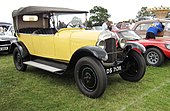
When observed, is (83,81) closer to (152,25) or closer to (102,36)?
(102,36)

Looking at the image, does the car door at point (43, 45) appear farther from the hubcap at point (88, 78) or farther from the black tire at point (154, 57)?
the black tire at point (154, 57)

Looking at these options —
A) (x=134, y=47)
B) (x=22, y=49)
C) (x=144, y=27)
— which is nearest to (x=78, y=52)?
(x=134, y=47)

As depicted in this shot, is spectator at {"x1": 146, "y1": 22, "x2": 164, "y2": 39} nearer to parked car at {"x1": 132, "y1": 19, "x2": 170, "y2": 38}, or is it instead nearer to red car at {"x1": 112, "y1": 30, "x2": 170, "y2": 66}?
parked car at {"x1": 132, "y1": 19, "x2": 170, "y2": 38}

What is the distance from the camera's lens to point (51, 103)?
3.79 m

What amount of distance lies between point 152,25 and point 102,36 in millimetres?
3797

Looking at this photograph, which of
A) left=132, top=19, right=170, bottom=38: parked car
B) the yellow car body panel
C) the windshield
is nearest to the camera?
the yellow car body panel

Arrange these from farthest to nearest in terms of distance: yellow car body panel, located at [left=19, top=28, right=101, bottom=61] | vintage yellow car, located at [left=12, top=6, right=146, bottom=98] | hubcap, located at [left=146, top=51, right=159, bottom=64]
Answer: hubcap, located at [left=146, top=51, right=159, bottom=64] < yellow car body panel, located at [left=19, top=28, right=101, bottom=61] < vintage yellow car, located at [left=12, top=6, right=146, bottom=98]

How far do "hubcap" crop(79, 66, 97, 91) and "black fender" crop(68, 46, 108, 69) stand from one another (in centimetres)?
31

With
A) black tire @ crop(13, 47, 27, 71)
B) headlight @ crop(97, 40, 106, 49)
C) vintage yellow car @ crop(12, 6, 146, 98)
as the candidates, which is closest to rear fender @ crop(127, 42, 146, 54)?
vintage yellow car @ crop(12, 6, 146, 98)

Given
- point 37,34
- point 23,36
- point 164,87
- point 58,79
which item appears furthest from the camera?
Result: point 23,36

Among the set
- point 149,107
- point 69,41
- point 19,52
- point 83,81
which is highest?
point 69,41

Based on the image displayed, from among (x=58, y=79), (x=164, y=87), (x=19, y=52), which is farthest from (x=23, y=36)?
(x=164, y=87)

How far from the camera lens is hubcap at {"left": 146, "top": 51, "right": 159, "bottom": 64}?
648 cm

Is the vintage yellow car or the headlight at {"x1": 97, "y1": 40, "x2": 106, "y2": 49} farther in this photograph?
the headlight at {"x1": 97, "y1": 40, "x2": 106, "y2": 49}
